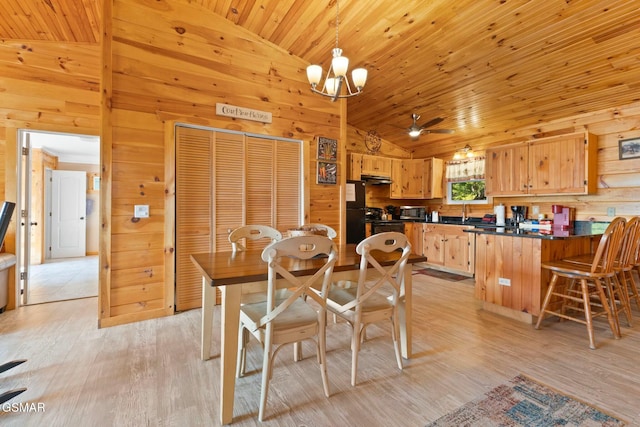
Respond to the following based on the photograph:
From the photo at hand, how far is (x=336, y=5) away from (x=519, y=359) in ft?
11.9

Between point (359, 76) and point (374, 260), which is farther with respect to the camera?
point (359, 76)

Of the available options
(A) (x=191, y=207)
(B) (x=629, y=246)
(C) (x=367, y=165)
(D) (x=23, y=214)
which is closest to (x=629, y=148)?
(B) (x=629, y=246)

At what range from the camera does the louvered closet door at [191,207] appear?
10.4ft

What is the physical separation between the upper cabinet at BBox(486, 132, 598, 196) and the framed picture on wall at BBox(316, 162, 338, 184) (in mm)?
2870

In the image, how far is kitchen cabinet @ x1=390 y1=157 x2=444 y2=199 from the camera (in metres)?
5.76

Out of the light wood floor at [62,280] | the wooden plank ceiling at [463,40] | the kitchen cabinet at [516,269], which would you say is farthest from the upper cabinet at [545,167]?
the light wood floor at [62,280]

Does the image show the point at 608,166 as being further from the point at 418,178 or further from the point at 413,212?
the point at 413,212

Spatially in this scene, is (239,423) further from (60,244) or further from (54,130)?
(60,244)

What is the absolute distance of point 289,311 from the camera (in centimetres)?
186

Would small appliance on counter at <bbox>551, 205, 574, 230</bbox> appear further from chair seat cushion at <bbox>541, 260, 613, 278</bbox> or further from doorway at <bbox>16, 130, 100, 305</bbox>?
doorway at <bbox>16, 130, 100, 305</bbox>

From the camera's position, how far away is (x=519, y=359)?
2191 millimetres

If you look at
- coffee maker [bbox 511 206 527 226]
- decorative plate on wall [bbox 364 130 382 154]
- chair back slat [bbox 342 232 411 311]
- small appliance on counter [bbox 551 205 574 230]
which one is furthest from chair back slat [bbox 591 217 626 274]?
decorative plate on wall [bbox 364 130 382 154]

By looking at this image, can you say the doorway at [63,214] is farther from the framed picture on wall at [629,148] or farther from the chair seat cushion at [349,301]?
the framed picture on wall at [629,148]

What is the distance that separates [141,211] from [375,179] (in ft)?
13.2
